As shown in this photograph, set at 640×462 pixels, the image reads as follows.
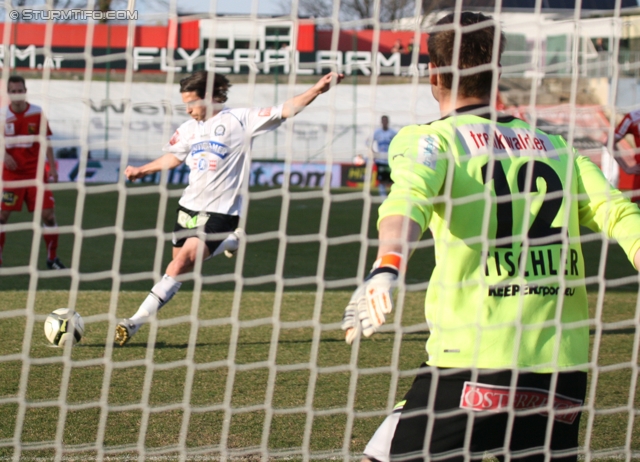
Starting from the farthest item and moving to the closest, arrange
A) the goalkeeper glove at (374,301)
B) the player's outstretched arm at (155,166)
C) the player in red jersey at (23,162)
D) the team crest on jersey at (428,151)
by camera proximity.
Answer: the player in red jersey at (23,162), the player's outstretched arm at (155,166), the team crest on jersey at (428,151), the goalkeeper glove at (374,301)

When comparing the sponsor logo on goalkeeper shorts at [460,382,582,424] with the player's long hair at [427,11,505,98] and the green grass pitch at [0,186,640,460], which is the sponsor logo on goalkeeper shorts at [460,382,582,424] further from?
the player's long hair at [427,11,505,98]

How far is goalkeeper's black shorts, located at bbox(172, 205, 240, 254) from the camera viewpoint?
5.33m

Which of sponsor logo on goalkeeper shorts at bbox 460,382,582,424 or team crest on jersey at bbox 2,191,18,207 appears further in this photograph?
team crest on jersey at bbox 2,191,18,207

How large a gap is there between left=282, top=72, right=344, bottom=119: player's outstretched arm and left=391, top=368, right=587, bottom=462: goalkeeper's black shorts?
2.35 meters

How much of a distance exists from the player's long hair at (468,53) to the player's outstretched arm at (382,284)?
476 mm

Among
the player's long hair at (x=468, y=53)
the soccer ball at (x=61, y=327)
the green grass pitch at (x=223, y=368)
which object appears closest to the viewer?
the player's long hair at (x=468, y=53)

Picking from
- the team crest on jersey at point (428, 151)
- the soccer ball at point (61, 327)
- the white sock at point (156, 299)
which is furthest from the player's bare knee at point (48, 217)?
the team crest on jersey at point (428, 151)

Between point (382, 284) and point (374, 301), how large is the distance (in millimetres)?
44

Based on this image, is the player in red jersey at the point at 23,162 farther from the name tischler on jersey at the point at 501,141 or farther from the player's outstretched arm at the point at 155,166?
the name tischler on jersey at the point at 501,141

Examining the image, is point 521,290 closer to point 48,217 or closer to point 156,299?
point 156,299

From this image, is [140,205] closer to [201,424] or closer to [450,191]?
A: [201,424]

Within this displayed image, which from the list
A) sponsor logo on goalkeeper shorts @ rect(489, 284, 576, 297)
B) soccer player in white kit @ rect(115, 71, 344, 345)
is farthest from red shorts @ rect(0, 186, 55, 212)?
sponsor logo on goalkeeper shorts @ rect(489, 284, 576, 297)

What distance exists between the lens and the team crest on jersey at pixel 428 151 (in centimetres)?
192

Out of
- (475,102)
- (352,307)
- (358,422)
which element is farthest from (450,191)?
(358,422)
